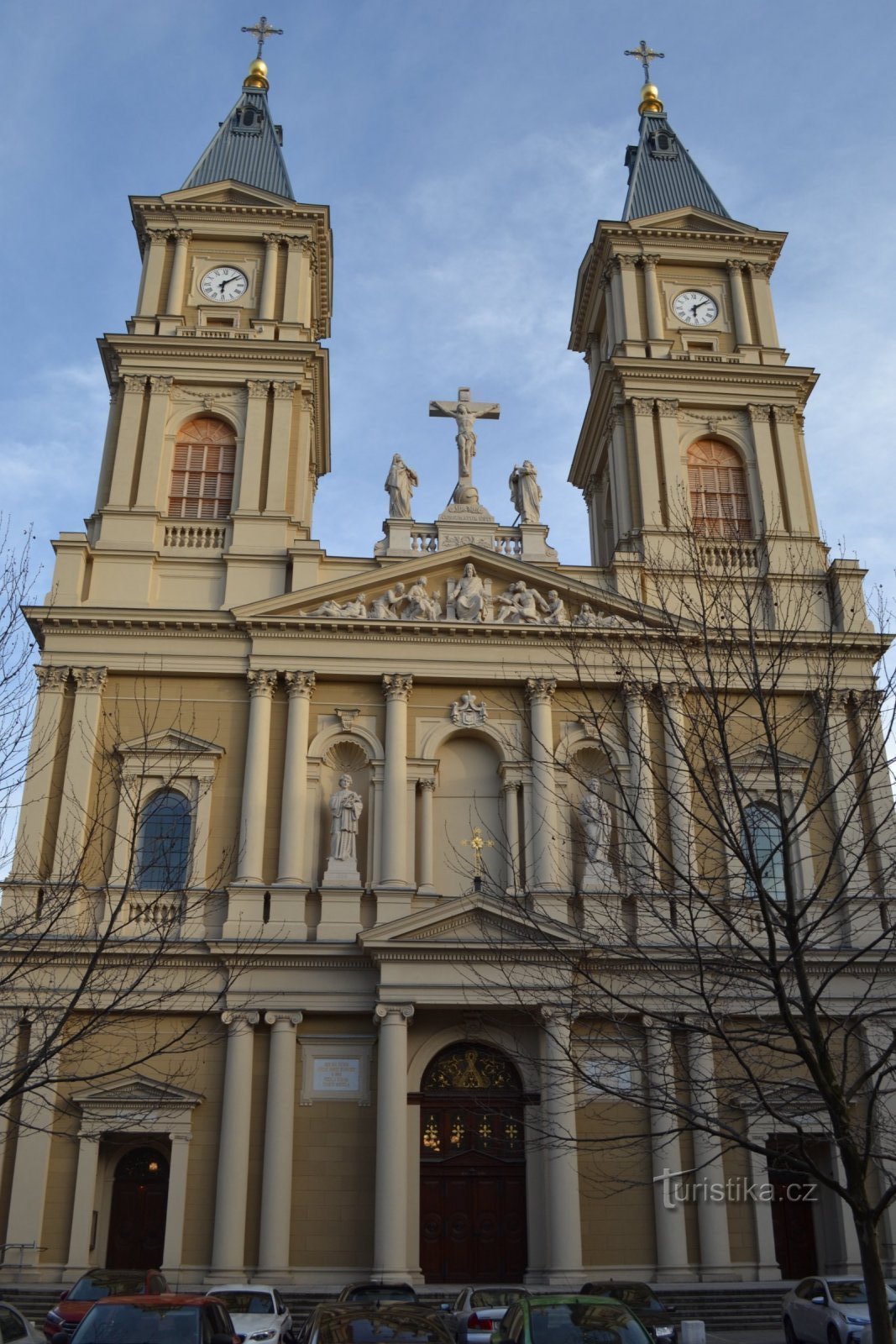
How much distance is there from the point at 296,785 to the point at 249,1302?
1085 cm

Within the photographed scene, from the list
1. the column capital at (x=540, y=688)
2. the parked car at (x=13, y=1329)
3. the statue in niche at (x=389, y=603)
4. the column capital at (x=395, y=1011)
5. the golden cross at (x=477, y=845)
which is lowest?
the parked car at (x=13, y=1329)

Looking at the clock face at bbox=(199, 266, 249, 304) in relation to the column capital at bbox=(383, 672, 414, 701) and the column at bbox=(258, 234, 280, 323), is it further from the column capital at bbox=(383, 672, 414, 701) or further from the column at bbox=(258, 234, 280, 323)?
the column capital at bbox=(383, 672, 414, 701)

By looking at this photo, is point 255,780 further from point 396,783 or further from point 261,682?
point 396,783

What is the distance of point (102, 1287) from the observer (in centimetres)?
Answer: 1842

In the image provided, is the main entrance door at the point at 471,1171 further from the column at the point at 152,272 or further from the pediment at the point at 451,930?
the column at the point at 152,272

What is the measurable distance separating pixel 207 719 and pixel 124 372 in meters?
9.97

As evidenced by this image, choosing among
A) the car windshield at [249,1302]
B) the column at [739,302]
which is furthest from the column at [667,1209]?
the column at [739,302]

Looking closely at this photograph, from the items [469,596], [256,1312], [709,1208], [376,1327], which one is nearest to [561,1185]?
[709,1208]

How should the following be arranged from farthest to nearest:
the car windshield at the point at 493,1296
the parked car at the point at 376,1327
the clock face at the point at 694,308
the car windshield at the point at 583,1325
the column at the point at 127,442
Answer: the clock face at the point at 694,308 → the column at the point at 127,442 → the car windshield at the point at 493,1296 → the car windshield at the point at 583,1325 → the parked car at the point at 376,1327

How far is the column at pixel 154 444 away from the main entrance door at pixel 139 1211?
14624 mm

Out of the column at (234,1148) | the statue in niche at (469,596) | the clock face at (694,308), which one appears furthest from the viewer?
the clock face at (694,308)

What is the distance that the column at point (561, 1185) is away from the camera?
75.7ft

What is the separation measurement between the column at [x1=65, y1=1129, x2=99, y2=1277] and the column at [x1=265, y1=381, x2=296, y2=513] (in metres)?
14.5

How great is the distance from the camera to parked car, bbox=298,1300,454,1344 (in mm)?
9859
